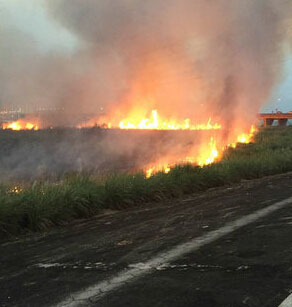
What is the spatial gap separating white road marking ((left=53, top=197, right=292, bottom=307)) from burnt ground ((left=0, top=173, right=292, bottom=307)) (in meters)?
0.08

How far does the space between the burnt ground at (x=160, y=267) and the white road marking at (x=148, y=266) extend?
0.08 metres

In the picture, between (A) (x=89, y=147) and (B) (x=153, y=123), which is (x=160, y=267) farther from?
(B) (x=153, y=123)

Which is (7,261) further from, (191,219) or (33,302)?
(191,219)

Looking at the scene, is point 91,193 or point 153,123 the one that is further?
point 153,123

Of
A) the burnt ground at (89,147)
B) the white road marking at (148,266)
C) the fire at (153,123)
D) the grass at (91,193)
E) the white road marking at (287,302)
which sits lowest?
the white road marking at (287,302)

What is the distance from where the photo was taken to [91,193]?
746cm

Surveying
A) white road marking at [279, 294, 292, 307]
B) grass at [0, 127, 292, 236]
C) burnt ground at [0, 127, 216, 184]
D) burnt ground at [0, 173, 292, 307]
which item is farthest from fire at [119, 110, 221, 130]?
white road marking at [279, 294, 292, 307]

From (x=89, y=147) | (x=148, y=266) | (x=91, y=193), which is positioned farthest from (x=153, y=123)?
(x=148, y=266)

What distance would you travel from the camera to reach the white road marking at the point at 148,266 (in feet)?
10.9

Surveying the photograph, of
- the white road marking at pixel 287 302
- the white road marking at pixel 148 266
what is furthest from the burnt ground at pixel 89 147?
the white road marking at pixel 287 302

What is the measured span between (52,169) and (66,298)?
45.6ft

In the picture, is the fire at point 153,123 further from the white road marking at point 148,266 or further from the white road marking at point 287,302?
the white road marking at point 287,302

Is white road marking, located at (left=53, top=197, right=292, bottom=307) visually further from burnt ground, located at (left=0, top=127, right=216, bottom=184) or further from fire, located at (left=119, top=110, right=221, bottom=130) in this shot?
fire, located at (left=119, top=110, right=221, bottom=130)

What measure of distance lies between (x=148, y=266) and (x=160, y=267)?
0.40 ft
